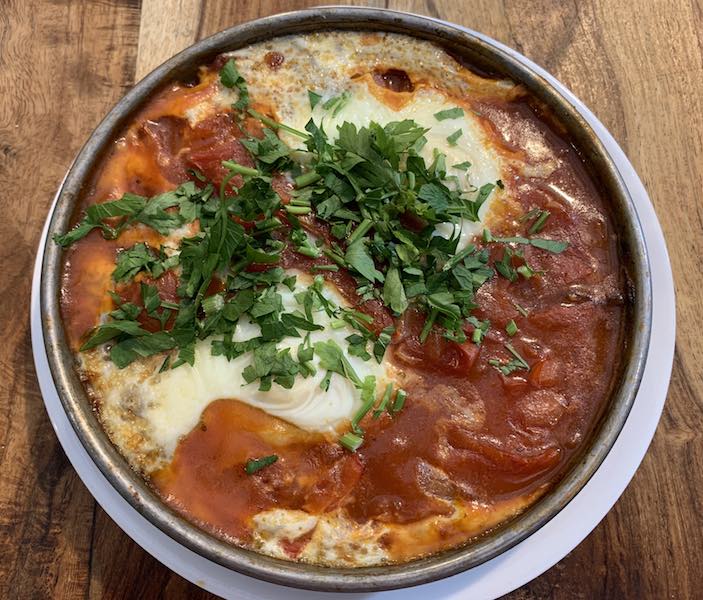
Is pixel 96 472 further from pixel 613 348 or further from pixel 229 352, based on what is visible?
pixel 613 348

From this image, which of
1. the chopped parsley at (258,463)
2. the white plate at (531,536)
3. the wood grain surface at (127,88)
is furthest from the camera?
the wood grain surface at (127,88)

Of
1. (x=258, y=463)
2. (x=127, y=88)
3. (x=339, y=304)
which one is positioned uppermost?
(x=127, y=88)

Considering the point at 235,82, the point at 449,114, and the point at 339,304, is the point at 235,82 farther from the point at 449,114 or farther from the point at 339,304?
the point at 339,304

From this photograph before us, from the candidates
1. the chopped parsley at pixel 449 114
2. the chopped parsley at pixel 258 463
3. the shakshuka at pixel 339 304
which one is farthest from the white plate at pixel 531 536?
the chopped parsley at pixel 449 114

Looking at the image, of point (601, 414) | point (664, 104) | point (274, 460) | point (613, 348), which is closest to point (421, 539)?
point (274, 460)

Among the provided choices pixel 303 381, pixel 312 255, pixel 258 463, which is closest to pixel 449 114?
pixel 312 255

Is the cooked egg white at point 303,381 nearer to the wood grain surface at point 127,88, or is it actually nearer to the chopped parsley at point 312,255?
the chopped parsley at point 312,255

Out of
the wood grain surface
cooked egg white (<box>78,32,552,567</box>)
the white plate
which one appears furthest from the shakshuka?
the wood grain surface
